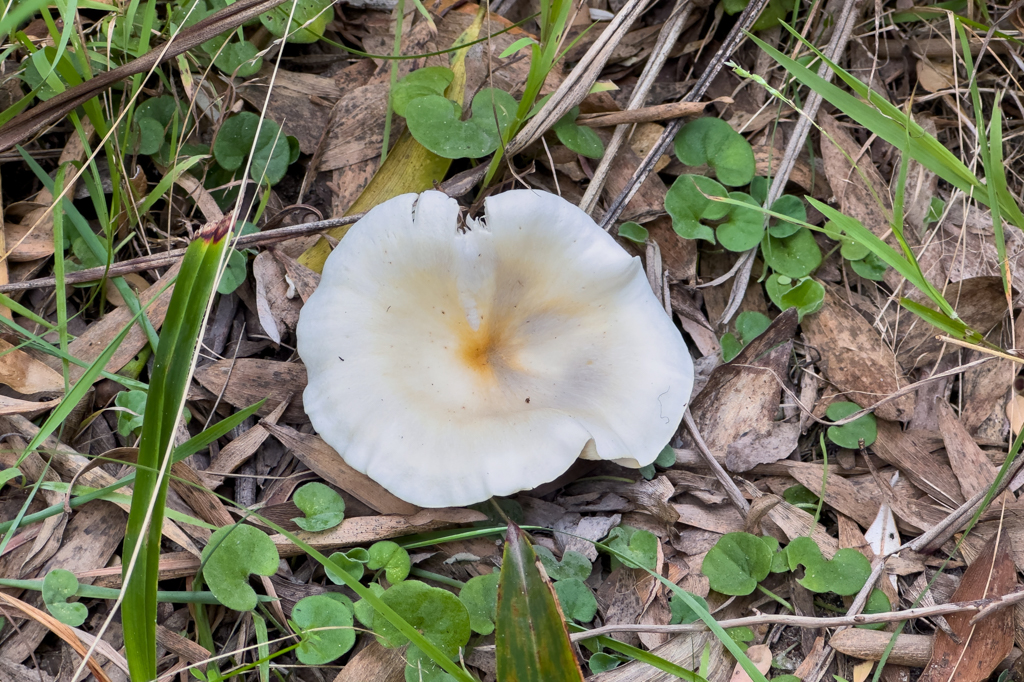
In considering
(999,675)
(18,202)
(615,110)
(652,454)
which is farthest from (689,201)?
(18,202)

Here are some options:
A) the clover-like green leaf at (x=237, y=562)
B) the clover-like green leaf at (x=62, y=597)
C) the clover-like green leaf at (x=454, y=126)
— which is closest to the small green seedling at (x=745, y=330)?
the clover-like green leaf at (x=454, y=126)

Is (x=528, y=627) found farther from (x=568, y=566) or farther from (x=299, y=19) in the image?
(x=299, y=19)

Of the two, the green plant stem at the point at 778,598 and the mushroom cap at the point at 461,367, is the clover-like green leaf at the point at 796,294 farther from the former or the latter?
the green plant stem at the point at 778,598

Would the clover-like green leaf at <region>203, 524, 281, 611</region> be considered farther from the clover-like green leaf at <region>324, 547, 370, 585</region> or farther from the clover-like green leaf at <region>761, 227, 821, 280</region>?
the clover-like green leaf at <region>761, 227, 821, 280</region>

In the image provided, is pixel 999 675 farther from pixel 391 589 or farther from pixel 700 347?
pixel 391 589

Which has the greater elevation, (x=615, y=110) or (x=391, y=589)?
(x=615, y=110)

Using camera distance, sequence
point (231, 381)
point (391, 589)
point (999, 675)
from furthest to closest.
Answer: point (231, 381), point (999, 675), point (391, 589)
